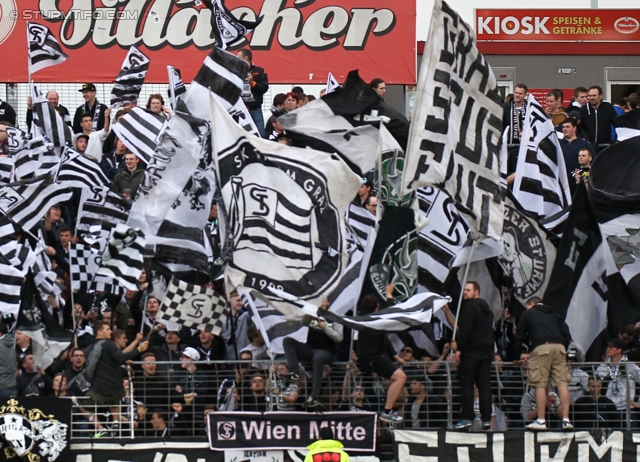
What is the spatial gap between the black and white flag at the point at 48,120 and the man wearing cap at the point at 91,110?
3.30 feet

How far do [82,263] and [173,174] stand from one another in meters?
1.68

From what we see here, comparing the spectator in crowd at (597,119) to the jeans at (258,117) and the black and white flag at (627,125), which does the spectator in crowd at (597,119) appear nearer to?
the black and white flag at (627,125)

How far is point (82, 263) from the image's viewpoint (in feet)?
63.6

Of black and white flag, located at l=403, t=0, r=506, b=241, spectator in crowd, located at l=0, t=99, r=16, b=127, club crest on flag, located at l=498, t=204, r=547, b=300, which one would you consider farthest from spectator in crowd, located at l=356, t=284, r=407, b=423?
spectator in crowd, located at l=0, t=99, r=16, b=127

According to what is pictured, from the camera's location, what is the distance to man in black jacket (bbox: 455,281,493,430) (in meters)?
18.0

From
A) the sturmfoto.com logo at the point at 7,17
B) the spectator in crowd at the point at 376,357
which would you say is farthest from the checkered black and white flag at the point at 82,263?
the sturmfoto.com logo at the point at 7,17

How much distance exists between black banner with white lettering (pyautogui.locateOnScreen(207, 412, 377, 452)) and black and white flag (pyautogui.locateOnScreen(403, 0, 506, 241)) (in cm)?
295

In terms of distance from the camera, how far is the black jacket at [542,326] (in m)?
18.3

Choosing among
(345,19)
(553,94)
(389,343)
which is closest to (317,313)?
(389,343)

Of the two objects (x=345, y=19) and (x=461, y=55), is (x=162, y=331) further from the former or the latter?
(x=345, y=19)

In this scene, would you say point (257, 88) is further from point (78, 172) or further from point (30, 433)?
point (30, 433)

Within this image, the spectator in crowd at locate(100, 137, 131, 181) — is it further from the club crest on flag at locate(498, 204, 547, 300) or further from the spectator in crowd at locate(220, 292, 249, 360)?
the club crest on flag at locate(498, 204, 547, 300)

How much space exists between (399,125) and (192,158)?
328 cm

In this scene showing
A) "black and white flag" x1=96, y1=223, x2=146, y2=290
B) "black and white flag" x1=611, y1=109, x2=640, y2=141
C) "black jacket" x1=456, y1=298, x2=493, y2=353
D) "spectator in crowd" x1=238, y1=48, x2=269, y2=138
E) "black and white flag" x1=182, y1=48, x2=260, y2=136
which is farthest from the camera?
"spectator in crowd" x1=238, y1=48, x2=269, y2=138
